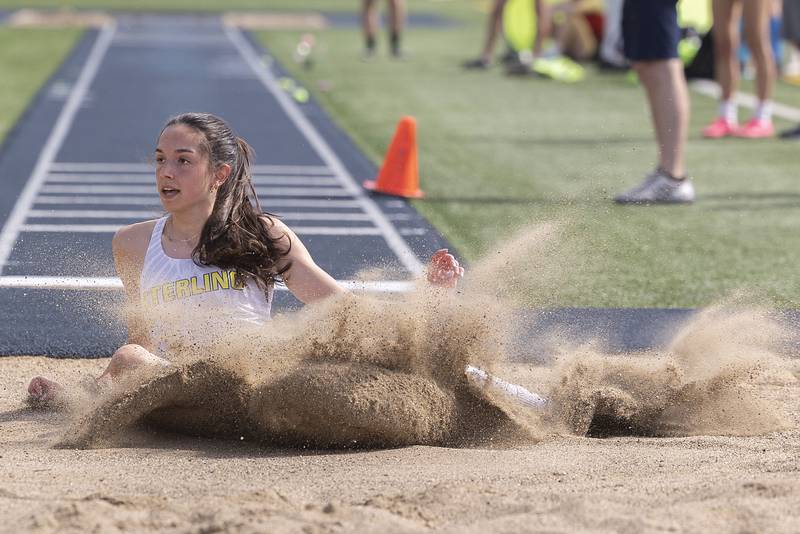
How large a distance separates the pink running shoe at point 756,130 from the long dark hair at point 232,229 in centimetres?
773

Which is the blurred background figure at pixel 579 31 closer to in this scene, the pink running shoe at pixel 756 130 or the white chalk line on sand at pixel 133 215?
the pink running shoe at pixel 756 130

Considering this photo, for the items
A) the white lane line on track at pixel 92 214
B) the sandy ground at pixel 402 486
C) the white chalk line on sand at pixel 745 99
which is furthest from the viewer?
the white chalk line on sand at pixel 745 99

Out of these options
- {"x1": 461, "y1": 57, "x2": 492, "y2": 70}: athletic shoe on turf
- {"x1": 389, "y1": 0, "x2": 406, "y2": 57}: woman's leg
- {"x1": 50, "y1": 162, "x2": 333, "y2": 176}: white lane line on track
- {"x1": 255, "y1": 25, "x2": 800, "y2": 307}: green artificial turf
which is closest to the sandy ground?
{"x1": 255, "y1": 25, "x2": 800, "y2": 307}: green artificial turf

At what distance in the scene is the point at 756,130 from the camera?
11242 millimetres

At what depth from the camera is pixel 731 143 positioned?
438 inches

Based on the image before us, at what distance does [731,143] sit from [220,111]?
486 cm

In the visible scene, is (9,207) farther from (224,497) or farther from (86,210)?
(224,497)

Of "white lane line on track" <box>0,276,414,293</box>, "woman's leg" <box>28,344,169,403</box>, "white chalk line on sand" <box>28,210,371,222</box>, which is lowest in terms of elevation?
"white chalk line on sand" <box>28,210,371,222</box>

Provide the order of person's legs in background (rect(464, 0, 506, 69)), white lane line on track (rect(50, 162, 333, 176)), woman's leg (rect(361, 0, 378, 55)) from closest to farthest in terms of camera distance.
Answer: white lane line on track (rect(50, 162, 333, 176)), person's legs in background (rect(464, 0, 506, 69)), woman's leg (rect(361, 0, 378, 55))

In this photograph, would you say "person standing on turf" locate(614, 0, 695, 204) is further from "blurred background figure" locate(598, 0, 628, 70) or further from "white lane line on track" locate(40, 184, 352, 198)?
"blurred background figure" locate(598, 0, 628, 70)

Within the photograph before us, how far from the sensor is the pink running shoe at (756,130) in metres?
11.2

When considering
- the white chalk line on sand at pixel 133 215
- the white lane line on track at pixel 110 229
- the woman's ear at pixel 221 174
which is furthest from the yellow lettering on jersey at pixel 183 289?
the white chalk line on sand at pixel 133 215

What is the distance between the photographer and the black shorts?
808 cm

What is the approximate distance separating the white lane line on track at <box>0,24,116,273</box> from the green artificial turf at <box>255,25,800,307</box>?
245 cm
